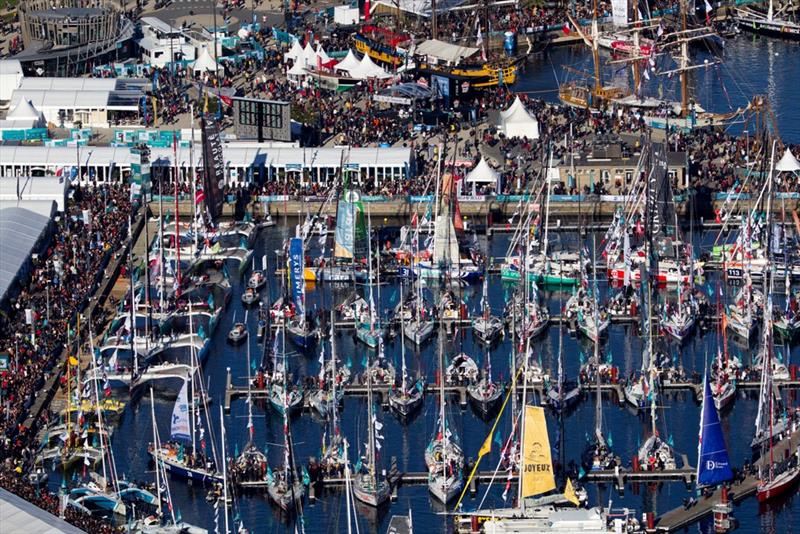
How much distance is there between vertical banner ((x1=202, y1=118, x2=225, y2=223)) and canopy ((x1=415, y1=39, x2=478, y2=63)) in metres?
26.9

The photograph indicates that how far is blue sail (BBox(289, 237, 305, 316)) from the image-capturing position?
118 m

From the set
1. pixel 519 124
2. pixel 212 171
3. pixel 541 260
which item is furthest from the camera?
pixel 519 124

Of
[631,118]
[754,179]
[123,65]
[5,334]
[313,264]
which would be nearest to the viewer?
[5,334]

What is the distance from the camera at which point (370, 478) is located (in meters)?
99.9

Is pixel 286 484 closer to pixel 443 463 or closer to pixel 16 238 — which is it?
pixel 443 463

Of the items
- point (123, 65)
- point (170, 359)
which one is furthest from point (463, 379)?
point (123, 65)

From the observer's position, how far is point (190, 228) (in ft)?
432

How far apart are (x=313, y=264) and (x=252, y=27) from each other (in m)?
50.0

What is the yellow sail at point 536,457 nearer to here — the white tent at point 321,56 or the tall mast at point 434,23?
the white tent at point 321,56

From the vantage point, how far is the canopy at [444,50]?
162m

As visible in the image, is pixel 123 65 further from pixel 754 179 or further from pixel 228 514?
pixel 228 514

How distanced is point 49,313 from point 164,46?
5293 cm

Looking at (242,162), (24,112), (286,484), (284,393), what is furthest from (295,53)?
(286,484)

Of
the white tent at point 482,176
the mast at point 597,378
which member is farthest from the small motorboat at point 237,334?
the white tent at point 482,176
